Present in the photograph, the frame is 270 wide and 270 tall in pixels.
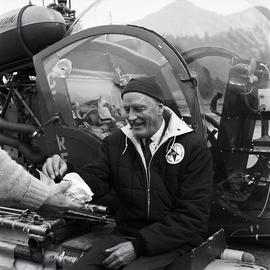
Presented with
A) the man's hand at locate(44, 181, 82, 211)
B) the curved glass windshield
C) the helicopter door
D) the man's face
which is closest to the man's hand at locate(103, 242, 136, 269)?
the man's hand at locate(44, 181, 82, 211)

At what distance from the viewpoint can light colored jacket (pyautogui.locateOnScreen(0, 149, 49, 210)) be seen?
7.15 feet

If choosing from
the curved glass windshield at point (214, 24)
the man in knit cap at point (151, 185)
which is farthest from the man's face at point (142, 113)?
the curved glass windshield at point (214, 24)

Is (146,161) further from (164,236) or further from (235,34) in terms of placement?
(235,34)

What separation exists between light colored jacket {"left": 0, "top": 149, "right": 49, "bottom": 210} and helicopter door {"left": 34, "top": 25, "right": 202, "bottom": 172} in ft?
4.89

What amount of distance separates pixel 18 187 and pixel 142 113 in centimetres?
95

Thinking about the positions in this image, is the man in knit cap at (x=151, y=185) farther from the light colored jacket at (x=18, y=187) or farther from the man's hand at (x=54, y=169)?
the light colored jacket at (x=18, y=187)

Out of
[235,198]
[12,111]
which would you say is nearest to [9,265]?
[235,198]

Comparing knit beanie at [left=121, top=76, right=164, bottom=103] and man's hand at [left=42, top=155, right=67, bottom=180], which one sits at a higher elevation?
knit beanie at [left=121, top=76, right=164, bottom=103]

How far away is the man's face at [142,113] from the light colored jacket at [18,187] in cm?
72

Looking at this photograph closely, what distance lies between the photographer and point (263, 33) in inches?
150

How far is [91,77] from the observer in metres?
4.05

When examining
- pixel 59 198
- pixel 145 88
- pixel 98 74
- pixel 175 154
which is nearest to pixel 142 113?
pixel 145 88

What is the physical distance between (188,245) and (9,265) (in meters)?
1.37

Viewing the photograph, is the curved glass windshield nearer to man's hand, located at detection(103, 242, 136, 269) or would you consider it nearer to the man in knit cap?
the man in knit cap
